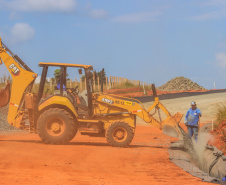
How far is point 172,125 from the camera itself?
17.9 meters

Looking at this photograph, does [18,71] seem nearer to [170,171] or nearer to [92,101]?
[92,101]

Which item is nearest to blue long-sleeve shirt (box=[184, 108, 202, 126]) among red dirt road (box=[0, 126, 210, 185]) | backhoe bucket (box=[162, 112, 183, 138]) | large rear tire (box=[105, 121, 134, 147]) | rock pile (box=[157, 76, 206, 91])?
backhoe bucket (box=[162, 112, 183, 138])

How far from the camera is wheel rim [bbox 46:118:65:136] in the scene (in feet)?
56.5

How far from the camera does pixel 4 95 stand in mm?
19000

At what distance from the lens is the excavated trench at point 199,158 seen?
13.5 m

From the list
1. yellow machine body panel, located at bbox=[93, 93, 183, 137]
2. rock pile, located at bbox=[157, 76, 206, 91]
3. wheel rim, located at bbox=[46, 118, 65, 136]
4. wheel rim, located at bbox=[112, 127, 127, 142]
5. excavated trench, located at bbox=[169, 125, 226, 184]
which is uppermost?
rock pile, located at bbox=[157, 76, 206, 91]

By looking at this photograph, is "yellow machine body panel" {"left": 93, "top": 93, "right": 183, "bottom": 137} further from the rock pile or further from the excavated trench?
the rock pile

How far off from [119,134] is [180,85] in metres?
54.2

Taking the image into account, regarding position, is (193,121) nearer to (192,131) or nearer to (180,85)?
(192,131)

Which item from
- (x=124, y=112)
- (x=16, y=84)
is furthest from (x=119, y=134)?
(x=16, y=84)

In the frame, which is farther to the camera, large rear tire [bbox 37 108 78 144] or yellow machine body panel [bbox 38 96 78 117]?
yellow machine body panel [bbox 38 96 78 117]

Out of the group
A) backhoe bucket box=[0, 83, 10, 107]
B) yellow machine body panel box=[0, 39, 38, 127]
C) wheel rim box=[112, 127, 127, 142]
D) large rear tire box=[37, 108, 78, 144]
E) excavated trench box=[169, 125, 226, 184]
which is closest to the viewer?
excavated trench box=[169, 125, 226, 184]

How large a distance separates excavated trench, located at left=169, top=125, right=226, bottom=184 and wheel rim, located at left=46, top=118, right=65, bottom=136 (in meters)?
4.27

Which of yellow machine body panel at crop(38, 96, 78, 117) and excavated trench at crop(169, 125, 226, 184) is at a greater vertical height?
yellow machine body panel at crop(38, 96, 78, 117)
